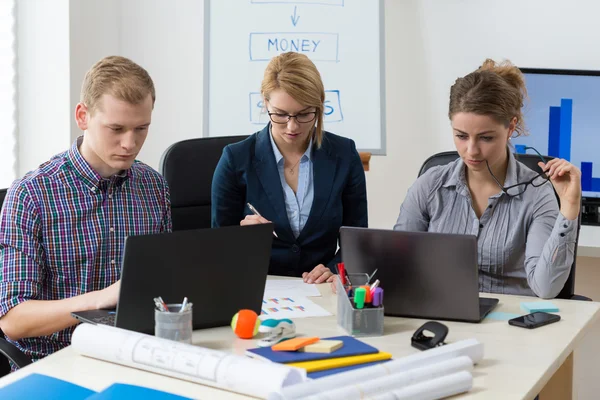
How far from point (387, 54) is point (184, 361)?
2.41m

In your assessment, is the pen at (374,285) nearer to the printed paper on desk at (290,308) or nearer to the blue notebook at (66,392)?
the printed paper on desk at (290,308)

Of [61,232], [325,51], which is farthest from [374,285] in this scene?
[325,51]

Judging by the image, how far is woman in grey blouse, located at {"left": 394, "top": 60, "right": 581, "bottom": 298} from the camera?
1.95 metres

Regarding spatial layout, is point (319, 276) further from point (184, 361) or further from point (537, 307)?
point (184, 361)

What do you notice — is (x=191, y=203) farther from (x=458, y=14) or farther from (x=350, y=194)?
(x=458, y=14)

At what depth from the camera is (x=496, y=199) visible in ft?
6.72

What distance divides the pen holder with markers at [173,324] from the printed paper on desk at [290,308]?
0.27 metres

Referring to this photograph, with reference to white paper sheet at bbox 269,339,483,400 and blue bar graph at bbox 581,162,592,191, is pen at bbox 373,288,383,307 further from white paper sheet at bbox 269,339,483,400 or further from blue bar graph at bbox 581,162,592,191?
blue bar graph at bbox 581,162,592,191

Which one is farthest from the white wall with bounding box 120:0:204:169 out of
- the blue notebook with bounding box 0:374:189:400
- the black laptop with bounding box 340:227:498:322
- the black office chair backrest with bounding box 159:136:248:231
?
the blue notebook with bounding box 0:374:189:400

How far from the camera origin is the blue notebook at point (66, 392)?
1.22 metres

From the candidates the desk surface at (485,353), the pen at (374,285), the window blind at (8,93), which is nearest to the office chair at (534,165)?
the desk surface at (485,353)

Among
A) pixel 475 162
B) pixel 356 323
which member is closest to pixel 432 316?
pixel 356 323

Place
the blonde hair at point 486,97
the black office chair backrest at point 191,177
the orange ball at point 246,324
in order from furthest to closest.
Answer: the black office chair backrest at point 191,177
the blonde hair at point 486,97
the orange ball at point 246,324

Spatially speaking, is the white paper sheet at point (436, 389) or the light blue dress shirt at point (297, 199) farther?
the light blue dress shirt at point (297, 199)
